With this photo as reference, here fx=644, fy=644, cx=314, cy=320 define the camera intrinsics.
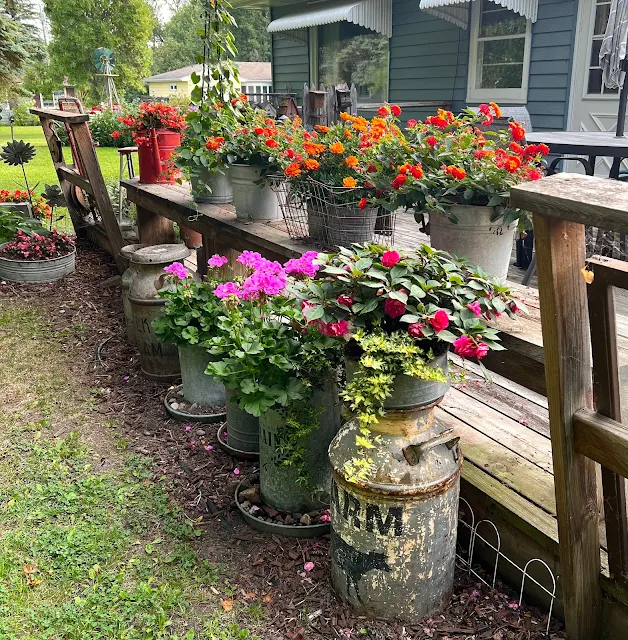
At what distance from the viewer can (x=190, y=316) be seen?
2.91 metres

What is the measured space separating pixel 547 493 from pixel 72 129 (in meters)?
4.42

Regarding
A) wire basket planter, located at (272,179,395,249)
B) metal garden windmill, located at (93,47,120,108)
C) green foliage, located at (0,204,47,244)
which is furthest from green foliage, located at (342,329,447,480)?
metal garden windmill, located at (93,47,120,108)

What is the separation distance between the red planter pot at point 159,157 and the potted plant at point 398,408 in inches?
109

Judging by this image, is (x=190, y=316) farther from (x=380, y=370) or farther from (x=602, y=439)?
(x=602, y=439)

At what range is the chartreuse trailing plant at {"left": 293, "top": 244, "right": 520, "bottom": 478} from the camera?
1.55m

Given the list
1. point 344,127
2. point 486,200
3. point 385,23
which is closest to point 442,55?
point 385,23

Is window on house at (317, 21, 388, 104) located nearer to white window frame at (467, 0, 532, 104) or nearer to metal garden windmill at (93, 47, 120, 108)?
white window frame at (467, 0, 532, 104)

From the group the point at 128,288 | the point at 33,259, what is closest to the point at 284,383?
the point at 128,288

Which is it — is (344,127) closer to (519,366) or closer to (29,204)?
(519,366)

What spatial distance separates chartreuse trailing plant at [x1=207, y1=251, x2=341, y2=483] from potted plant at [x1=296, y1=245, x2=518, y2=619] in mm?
287

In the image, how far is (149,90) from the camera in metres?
40.4

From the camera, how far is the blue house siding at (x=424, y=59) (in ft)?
26.0

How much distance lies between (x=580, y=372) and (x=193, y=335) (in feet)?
5.94

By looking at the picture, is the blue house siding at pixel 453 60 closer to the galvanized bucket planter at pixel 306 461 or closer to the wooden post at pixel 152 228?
the wooden post at pixel 152 228
